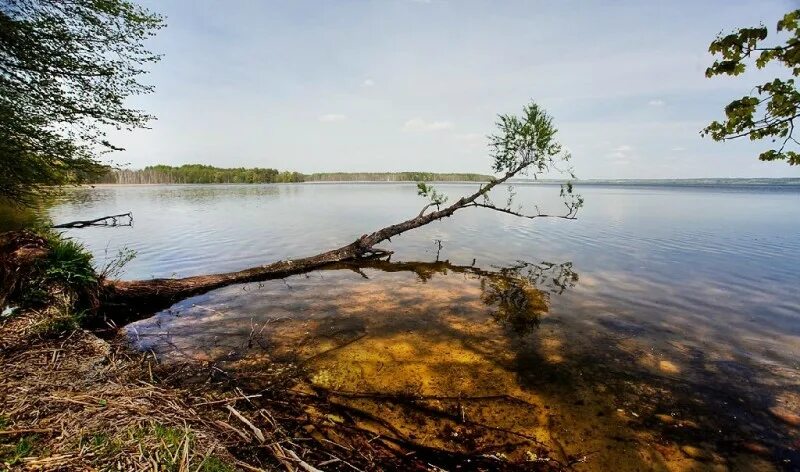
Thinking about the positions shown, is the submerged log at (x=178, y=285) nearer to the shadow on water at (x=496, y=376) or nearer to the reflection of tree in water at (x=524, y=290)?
the shadow on water at (x=496, y=376)

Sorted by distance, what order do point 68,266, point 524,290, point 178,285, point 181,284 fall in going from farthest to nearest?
point 524,290 < point 181,284 < point 178,285 < point 68,266

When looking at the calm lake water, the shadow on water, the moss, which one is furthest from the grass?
the calm lake water

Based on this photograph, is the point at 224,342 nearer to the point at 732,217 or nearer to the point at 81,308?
the point at 81,308

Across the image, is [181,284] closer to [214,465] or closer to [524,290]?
[214,465]

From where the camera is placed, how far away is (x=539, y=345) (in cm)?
888

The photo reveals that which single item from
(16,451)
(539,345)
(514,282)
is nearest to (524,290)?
(514,282)

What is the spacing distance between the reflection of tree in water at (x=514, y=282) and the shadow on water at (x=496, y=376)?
0.40 ft

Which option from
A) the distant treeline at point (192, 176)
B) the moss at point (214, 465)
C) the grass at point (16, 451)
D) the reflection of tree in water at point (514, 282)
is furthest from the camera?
the distant treeline at point (192, 176)

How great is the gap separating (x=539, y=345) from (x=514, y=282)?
20.6ft

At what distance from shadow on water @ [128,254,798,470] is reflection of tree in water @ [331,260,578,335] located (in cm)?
12

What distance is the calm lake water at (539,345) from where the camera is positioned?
5.59m

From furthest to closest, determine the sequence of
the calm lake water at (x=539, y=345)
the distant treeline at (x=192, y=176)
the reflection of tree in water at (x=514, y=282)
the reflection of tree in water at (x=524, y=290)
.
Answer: the distant treeline at (x=192, y=176) < the reflection of tree in water at (x=514, y=282) < the reflection of tree in water at (x=524, y=290) < the calm lake water at (x=539, y=345)

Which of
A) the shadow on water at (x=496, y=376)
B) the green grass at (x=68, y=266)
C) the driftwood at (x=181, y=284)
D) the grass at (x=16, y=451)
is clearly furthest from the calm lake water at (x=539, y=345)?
the grass at (x=16, y=451)

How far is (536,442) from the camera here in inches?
211
